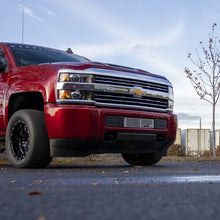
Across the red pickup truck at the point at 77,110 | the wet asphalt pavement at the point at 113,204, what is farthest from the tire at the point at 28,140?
the wet asphalt pavement at the point at 113,204

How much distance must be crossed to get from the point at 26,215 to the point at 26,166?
414cm

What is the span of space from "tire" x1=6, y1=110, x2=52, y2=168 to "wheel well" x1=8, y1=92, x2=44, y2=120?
262 mm

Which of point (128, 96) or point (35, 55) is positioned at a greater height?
point (35, 55)

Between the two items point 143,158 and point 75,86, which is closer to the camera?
point 75,86

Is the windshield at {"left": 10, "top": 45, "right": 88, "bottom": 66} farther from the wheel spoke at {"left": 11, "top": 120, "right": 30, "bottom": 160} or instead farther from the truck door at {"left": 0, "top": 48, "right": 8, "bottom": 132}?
the wheel spoke at {"left": 11, "top": 120, "right": 30, "bottom": 160}

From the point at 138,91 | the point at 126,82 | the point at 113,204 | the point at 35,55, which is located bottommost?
the point at 113,204

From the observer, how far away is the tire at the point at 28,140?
5.68m

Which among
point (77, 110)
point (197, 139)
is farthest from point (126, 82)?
point (197, 139)

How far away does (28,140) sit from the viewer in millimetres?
5895

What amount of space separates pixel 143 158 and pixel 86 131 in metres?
2.01

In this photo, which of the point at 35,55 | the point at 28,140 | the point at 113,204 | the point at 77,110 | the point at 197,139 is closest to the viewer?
the point at 113,204

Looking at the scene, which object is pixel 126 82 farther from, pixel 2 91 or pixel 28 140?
pixel 2 91

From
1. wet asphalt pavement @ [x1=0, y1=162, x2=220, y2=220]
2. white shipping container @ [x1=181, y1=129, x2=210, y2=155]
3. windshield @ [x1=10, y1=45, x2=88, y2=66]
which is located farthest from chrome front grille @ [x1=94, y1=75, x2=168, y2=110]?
white shipping container @ [x1=181, y1=129, x2=210, y2=155]

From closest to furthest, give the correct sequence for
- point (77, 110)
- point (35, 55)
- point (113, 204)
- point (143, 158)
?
point (113, 204), point (77, 110), point (35, 55), point (143, 158)
